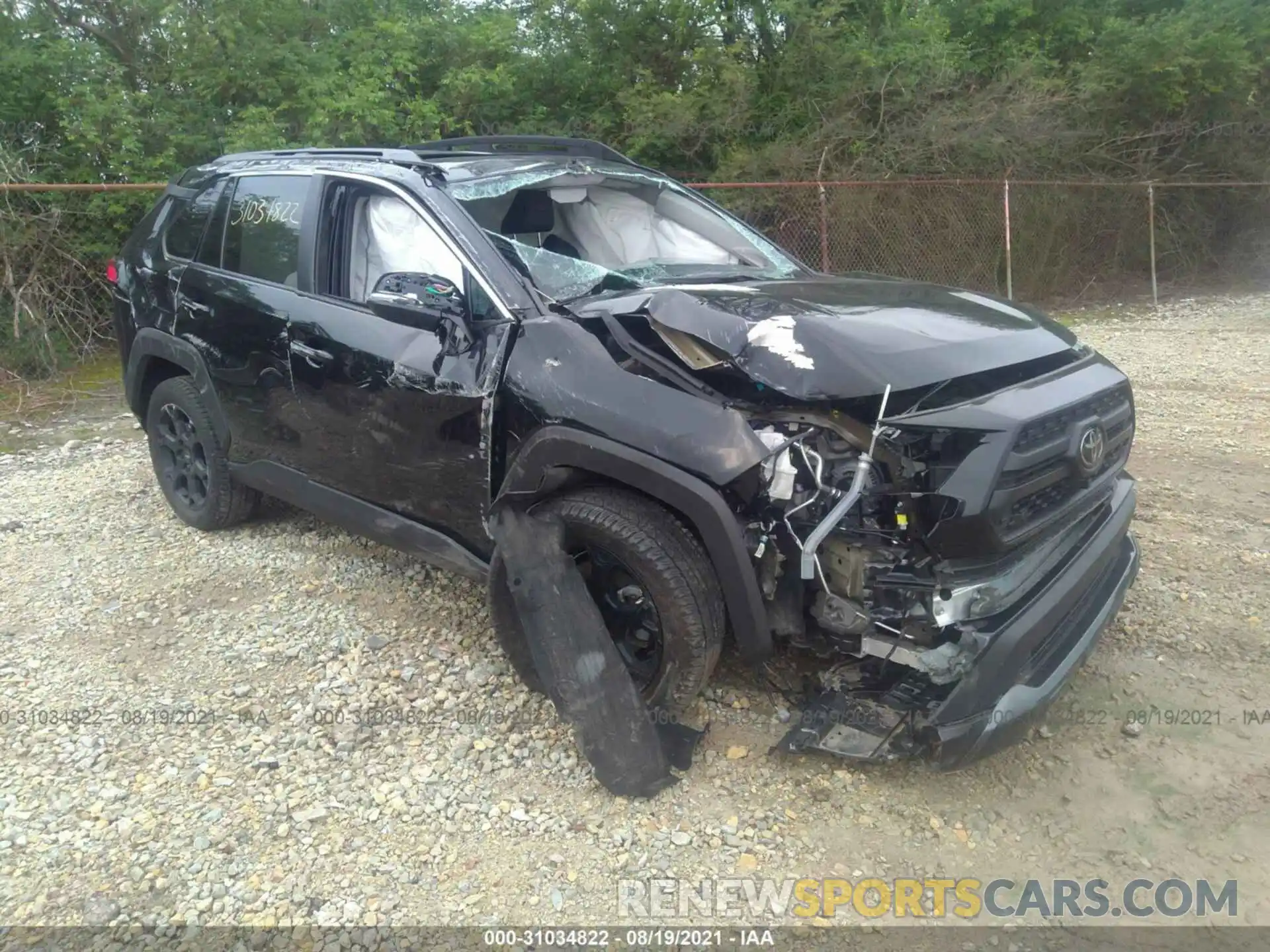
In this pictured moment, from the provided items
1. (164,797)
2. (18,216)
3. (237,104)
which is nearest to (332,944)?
(164,797)

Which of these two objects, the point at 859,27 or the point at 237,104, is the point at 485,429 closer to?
the point at 237,104

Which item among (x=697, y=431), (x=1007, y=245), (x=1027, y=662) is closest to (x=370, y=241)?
(x=697, y=431)

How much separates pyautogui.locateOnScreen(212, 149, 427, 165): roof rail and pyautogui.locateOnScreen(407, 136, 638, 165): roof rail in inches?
12.4

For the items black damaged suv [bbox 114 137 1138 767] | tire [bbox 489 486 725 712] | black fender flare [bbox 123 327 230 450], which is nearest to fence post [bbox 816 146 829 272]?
black damaged suv [bbox 114 137 1138 767]

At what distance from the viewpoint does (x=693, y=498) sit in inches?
111

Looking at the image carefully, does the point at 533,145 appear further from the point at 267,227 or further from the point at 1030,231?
the point at 1030,231

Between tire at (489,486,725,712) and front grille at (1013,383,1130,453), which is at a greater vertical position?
front grille at (1013,383,1130,453)

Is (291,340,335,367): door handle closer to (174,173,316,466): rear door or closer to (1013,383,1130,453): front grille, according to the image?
(174,173,316,466): rear door

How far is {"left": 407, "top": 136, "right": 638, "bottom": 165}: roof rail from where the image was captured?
14.3 feet

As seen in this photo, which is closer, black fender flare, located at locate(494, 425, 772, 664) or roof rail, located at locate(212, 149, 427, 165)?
black fender flare, located at locate(494, 425, 772, 664)

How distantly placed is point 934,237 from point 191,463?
32.1ft

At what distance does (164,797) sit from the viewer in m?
3.01

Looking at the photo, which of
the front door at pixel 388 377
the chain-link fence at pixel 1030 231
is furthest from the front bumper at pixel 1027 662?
the chain-link fence at pixel 1030 231

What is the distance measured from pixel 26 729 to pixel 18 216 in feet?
23.1
